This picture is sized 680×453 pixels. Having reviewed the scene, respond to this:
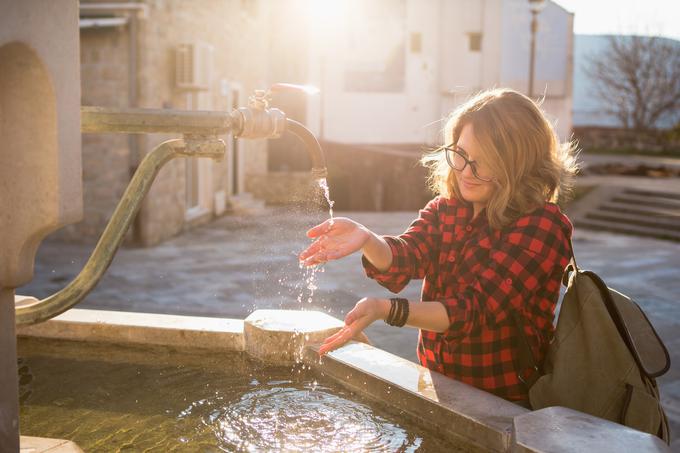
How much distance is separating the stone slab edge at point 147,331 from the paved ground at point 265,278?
8.61ft

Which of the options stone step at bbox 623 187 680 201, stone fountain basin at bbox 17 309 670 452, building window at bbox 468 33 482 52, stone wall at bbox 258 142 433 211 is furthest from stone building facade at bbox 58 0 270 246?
building window at bbox 468 33 482 52

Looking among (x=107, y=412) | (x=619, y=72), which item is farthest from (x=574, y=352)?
(x=619, y=72)

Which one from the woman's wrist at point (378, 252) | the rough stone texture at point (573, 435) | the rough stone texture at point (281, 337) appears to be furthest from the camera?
the rough stone texture at point (281, 337)

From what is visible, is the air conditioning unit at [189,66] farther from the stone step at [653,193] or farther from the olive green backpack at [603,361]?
the olive green backpack at [603,361]

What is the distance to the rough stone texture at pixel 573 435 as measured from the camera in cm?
184

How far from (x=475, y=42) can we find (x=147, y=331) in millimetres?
31684

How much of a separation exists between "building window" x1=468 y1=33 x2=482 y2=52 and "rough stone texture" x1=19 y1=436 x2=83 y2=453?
32.7 metres

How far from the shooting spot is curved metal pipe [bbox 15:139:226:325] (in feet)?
6.48

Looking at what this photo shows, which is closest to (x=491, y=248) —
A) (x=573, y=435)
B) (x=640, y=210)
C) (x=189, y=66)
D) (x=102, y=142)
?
(x=573, y=435)

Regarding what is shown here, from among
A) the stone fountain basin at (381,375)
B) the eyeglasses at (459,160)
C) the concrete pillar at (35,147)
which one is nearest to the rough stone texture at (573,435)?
the stone fountain basin at (381,375)

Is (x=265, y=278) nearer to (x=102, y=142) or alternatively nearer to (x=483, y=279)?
(x=102, y=142)

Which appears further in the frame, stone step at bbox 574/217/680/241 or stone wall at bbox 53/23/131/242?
stone step at bbox 574/217/680/241

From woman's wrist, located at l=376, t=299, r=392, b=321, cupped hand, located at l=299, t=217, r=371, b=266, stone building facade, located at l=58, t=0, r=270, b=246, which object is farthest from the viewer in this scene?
stone building facade, located at l=58, t=0, r=270, b=246

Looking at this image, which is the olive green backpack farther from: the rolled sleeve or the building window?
the building window
